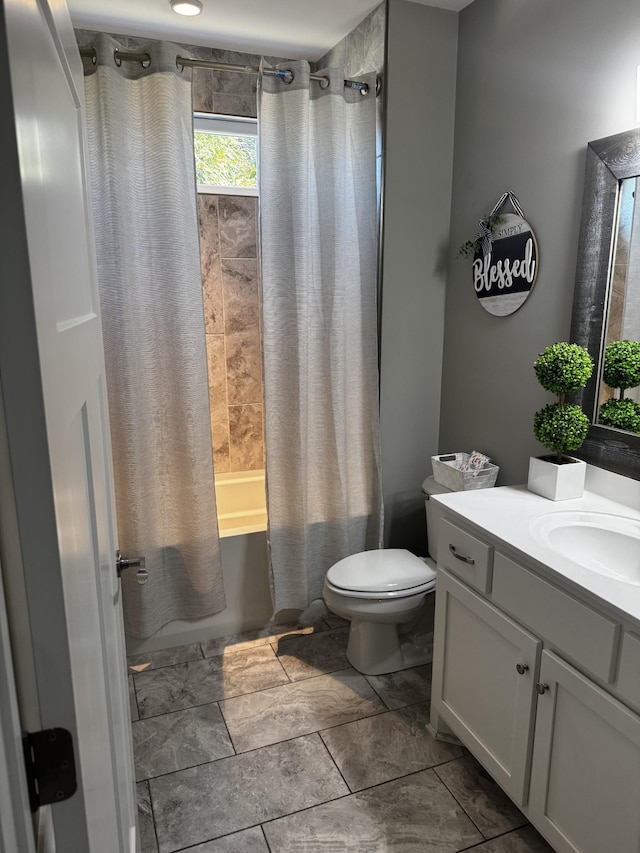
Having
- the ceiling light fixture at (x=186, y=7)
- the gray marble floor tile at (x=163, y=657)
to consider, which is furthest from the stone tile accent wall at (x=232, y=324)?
the gray marble floor tile at (x=163, y=657)

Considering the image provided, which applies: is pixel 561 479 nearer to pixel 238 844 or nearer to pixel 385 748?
pixel 385 748

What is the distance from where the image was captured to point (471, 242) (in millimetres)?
2395

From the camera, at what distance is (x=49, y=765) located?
0.58m

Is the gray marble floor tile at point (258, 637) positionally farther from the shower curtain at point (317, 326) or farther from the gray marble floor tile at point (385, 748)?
the gray marble floor tile at point (385, 748)

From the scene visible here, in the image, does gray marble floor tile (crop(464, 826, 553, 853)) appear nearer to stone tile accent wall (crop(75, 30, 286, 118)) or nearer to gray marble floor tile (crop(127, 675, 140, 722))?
gray marble floor tile (crop(127, 675, 140, 722))

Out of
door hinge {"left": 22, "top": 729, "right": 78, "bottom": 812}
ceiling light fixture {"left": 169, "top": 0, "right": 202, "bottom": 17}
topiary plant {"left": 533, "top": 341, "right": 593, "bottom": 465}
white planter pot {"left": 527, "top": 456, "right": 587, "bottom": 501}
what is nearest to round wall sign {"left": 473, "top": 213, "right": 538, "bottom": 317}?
topiary plant {"left": 533, "top": 341, "right": 593, "bottom": 465}

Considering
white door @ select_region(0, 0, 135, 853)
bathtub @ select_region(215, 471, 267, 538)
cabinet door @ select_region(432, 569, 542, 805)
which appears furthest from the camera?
bathtub @ select_region(215, 471, 267, 538)

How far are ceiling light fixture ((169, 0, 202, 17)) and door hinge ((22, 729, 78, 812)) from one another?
2.54 meters

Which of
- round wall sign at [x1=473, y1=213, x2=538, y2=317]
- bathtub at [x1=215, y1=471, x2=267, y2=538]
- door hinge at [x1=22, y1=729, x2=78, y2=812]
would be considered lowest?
bathtub at [x1=215, y1=471, x2=267, y2=538]

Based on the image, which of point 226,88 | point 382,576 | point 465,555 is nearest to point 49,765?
point 465,555

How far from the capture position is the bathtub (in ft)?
11.3

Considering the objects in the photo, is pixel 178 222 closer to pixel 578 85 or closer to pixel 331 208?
pixel 331 208

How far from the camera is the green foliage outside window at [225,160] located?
126 inches

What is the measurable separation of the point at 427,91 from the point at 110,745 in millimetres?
2497
